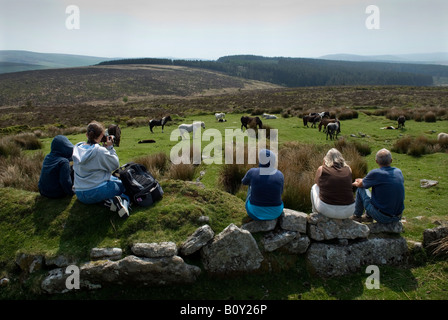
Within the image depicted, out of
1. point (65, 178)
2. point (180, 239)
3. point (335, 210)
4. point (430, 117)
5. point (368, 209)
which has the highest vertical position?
point (430, 117)

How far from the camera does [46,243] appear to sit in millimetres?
5062

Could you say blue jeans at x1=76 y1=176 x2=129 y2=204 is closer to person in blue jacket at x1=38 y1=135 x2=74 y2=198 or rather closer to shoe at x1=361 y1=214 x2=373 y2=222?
person in blue jacket at x1=38 y1=135 x2=74 y2=198

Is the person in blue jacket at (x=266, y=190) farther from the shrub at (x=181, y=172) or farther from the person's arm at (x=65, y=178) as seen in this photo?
the shrub at (x=181, y=172)

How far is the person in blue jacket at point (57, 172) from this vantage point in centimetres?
562

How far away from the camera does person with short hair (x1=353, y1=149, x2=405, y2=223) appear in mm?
5285

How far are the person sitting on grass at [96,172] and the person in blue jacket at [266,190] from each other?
2.57 meters

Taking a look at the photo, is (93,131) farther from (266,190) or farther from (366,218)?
(366,218)

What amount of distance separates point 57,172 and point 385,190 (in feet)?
21.9

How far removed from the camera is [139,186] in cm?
566

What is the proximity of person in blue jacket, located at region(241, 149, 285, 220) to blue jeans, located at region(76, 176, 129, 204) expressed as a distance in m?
2.82

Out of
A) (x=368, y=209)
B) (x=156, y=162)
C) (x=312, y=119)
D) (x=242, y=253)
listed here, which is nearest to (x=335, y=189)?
(x=368, y=209)
